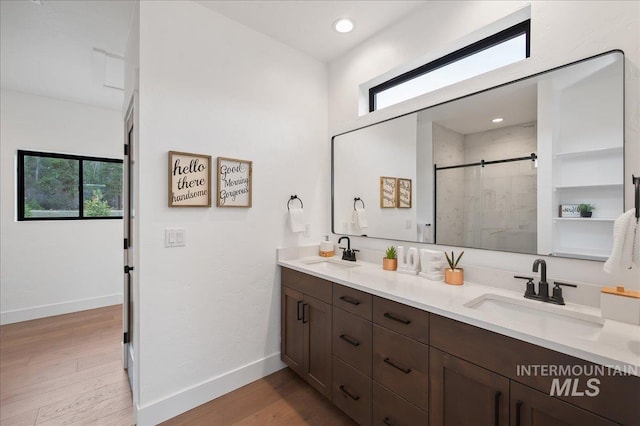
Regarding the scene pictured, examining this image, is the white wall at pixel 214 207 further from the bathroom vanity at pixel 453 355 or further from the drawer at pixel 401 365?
the drawer at pixel 401 365

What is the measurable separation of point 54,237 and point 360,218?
3.94m

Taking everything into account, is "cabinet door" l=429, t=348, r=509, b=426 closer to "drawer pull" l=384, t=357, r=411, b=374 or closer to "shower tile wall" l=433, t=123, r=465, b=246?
"drawer pull" l=384, t=357, r=411, b=374

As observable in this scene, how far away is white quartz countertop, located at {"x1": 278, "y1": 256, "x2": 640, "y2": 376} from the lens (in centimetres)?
90

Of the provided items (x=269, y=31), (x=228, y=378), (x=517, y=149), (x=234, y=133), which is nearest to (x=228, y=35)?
(x=269, y=31)

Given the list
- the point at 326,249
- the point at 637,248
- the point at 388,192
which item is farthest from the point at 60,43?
the point at 637,248

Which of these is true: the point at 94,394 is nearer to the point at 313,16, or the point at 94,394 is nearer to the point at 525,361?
the point at 525,361

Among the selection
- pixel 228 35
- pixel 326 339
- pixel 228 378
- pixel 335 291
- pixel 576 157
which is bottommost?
pixel 228 378

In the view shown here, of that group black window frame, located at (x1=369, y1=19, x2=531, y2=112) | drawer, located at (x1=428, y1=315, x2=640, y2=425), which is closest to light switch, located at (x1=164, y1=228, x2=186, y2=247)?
drawer, located at (x1=428, y1=315, x2=640, y2=425)

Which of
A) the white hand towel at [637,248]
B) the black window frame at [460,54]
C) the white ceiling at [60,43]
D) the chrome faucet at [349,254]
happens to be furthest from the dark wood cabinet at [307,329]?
the white ceiling at [60,43]

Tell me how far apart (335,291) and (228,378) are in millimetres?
1092

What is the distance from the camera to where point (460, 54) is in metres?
1.92

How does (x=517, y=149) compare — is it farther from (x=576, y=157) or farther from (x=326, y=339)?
(x=326, y=339)

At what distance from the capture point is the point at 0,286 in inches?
132

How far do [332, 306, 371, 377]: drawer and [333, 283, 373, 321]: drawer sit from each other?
0.11ft
